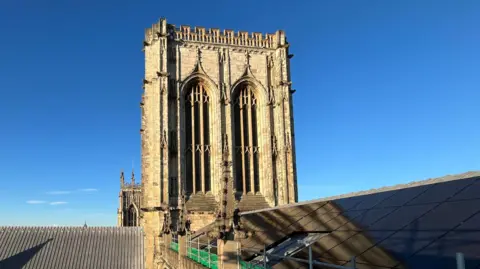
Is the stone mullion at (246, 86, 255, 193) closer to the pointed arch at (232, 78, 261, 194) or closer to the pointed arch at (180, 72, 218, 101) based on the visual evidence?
the pointed arch at (232, 78, 261, 194)

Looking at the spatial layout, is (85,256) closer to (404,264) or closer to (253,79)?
(253,79)

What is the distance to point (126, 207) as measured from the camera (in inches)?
2248

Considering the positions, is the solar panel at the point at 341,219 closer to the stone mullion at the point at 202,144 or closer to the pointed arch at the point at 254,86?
the stone mullion at the point at 202,144

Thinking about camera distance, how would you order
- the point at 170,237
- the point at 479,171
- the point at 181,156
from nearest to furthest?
the point at 479,171 < the point at 170,237 < the point at 181,156

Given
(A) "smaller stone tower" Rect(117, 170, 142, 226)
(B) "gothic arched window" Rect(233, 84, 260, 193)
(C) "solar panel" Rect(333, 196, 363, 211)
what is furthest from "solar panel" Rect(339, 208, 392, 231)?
(A) "smaller stone tower" Rect(117, 170, 142, 226)

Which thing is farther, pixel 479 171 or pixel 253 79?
pixel 253 79

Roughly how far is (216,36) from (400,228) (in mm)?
26495

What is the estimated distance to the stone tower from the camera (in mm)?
30734

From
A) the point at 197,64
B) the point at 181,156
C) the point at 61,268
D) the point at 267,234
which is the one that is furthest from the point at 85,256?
the point at 267,234

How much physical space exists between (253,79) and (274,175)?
755 cm

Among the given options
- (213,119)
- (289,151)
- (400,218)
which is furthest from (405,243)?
(213,119)

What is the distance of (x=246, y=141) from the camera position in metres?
33.8

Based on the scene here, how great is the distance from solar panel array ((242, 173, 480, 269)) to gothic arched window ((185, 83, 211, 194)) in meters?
17.0

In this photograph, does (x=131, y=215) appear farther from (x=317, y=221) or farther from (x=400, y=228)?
(x=400, y=228)
